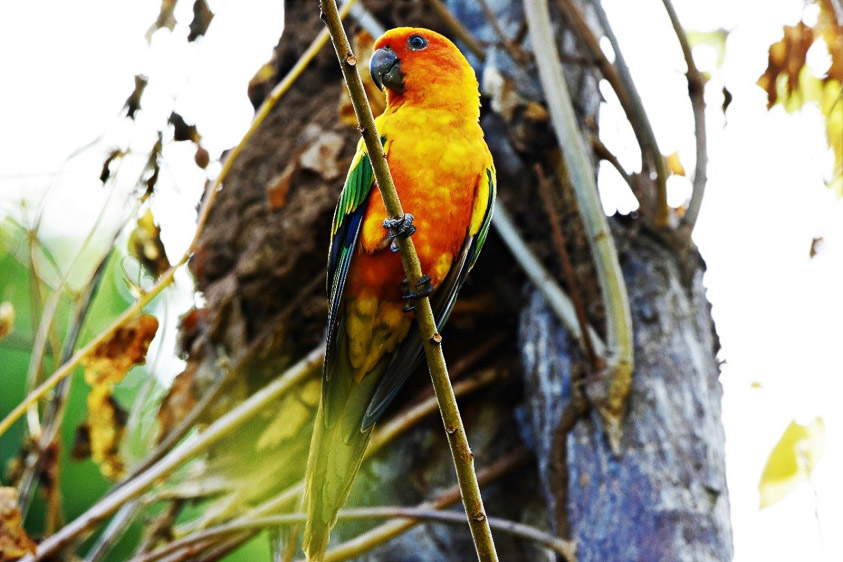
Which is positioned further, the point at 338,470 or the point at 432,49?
the point at 432,49

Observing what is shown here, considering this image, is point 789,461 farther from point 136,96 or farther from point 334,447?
point 136,96

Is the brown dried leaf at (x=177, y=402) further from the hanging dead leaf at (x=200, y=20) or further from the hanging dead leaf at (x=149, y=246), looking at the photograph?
the hanging dead leaf at (x=200, y=20)

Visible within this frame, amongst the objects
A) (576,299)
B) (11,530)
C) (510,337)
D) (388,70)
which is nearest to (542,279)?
(576,299)

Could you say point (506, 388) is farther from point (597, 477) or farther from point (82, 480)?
point (82, 480)

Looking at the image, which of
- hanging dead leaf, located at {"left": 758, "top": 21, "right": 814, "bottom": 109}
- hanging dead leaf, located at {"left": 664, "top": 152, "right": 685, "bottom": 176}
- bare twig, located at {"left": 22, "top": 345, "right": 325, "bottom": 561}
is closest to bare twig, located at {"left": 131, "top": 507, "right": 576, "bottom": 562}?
bare twig, located at {"left": 22, "top": 345, "right": 325, "bottom": 561}

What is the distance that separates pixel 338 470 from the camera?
245cm

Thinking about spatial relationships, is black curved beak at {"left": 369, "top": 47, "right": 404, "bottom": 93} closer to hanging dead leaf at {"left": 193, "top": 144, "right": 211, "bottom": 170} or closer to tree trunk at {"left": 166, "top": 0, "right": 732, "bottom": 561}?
tree trunk at {"left": 166, "top": 0, "right": 732, "bottom": 561}

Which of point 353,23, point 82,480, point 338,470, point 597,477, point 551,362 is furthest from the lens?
point 82,480

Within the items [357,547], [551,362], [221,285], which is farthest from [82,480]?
[551,362]

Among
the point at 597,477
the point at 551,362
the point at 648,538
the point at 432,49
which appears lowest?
the point at 648,538

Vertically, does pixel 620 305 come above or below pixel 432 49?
below

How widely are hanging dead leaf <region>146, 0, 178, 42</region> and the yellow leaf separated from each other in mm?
2902

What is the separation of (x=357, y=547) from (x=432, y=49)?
190 centimetres

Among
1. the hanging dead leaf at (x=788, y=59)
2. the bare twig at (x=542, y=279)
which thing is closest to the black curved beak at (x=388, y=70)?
the bare twig at (x=542, y=279)
